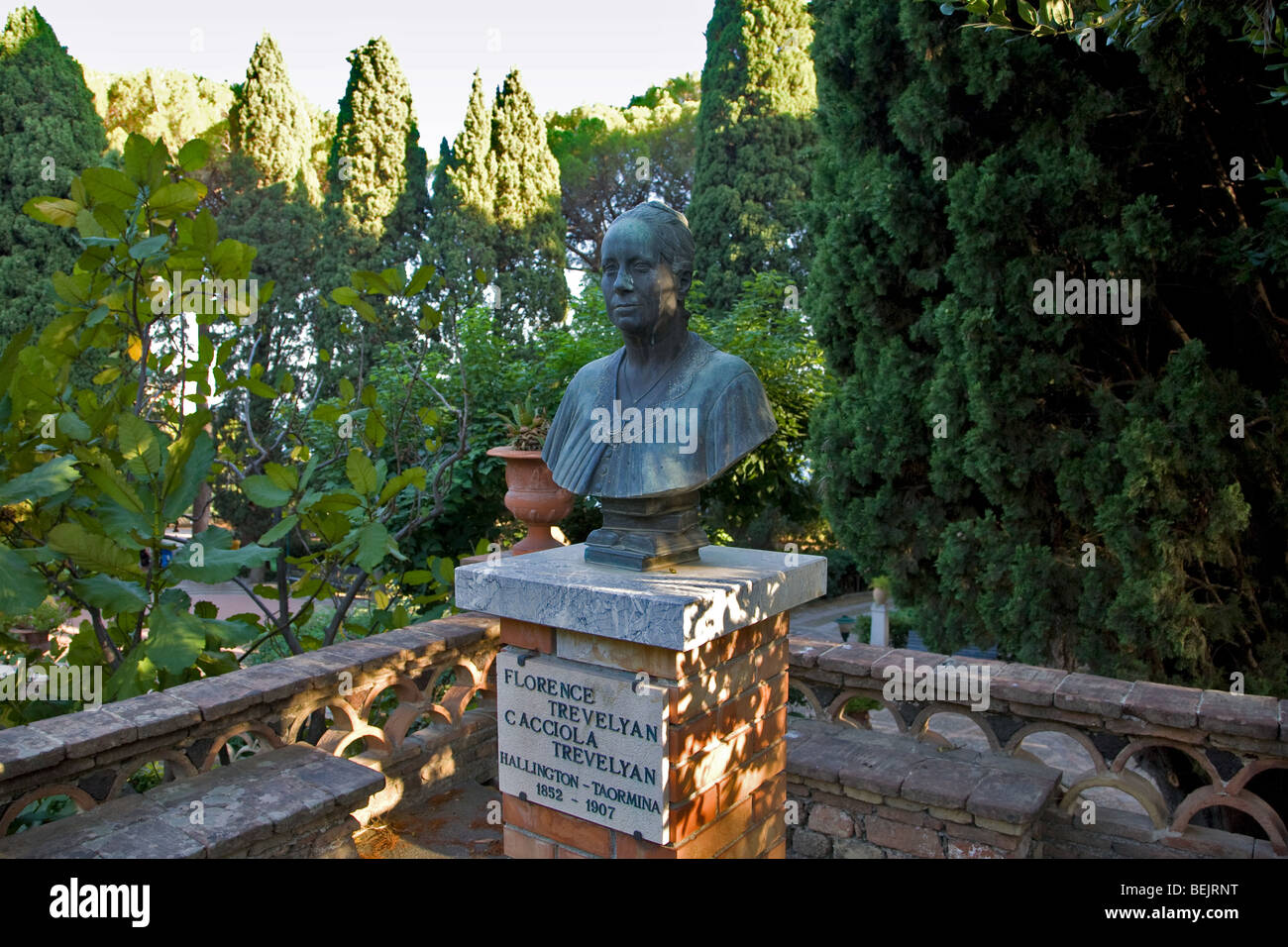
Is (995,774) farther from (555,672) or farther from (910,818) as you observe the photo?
(555,672)

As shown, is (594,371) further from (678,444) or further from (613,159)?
(613,159)

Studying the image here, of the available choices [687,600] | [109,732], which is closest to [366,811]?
[109,732]

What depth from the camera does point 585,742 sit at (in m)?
2.44

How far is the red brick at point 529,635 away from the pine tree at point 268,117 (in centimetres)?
1534

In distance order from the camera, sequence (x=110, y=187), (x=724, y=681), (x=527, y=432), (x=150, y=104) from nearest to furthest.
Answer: (x=724, y=681) → (x=110, y=187) → (x=527, y=432) → (x=150, y=104)

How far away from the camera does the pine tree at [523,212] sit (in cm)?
1459

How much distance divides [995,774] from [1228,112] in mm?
3205

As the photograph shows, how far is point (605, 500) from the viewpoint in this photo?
260cm

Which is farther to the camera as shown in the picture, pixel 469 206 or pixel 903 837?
pixel 469 206

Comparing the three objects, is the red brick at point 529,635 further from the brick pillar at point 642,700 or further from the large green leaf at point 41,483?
the large green leaf at point 41,483

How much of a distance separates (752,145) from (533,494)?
11.0 metres
